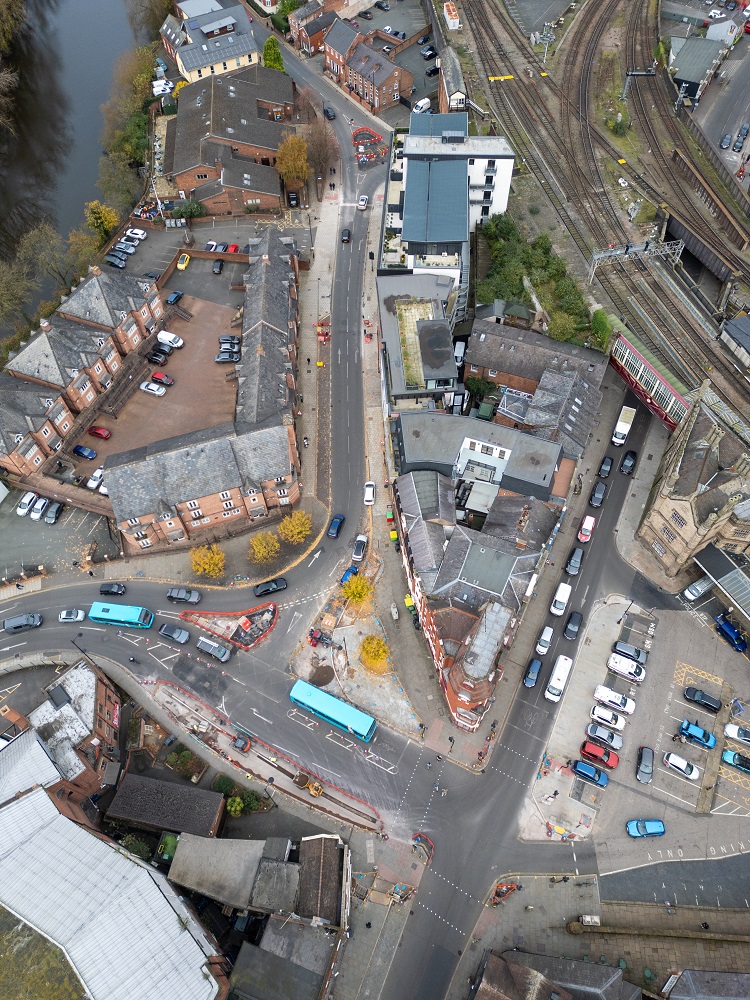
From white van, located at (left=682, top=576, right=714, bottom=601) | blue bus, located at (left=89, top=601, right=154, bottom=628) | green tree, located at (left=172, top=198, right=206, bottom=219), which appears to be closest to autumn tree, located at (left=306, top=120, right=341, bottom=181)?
green tree, located at (left=172, top=198, right=206, bottom=219)

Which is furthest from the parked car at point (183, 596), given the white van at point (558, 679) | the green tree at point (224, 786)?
the white van at point (558, 679)

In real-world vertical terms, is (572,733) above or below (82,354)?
below

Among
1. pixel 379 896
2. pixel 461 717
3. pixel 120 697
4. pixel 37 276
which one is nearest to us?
pixel 379 896

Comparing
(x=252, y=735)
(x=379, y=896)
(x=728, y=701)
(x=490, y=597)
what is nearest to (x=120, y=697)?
(x=252, y=735)

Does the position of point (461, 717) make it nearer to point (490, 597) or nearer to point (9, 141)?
point (490, 597)

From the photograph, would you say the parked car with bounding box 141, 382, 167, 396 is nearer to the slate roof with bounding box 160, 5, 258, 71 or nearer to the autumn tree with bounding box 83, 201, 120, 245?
the autumn tree with bounding box 83, 201, 120, 245

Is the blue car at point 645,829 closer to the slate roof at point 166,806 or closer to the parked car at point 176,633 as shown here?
the slate roof at point 166,806
